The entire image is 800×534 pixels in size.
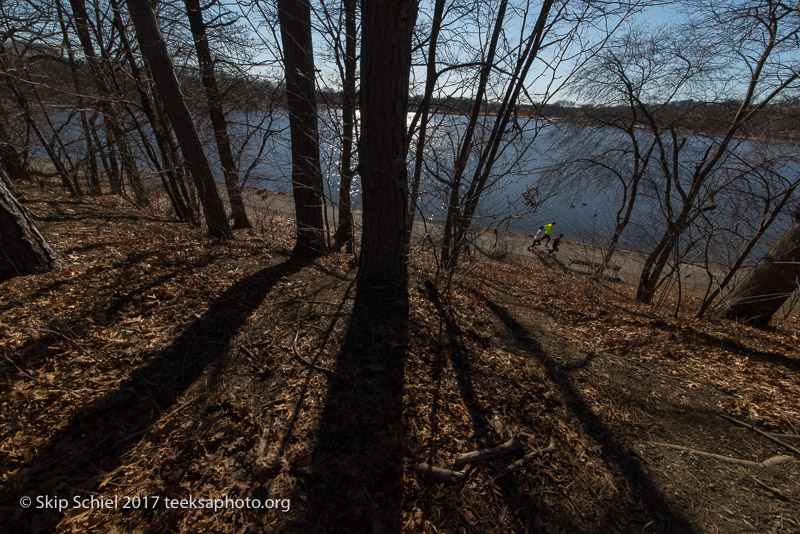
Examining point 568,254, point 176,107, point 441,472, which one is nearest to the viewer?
point 441,472

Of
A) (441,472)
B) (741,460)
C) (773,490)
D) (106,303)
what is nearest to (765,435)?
(741,460)

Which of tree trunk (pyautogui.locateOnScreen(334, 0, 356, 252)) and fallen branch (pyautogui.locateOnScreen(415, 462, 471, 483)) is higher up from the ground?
tree trunk (pyautogui.locateOnScreen(334, 0, 356, 252))

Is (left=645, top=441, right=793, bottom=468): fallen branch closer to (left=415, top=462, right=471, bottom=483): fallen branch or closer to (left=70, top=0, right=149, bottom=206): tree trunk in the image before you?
(left=415, top=462, right=471, bottom=483): fallen branch

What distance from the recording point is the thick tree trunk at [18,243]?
301 centimetres

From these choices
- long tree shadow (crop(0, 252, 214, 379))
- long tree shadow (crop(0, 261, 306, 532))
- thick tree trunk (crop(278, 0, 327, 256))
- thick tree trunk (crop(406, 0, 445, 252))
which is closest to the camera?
long tree shadow (crop(0, 261, 306, 532))

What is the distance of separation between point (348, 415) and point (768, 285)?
25.9 feet

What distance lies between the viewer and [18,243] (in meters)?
3.11

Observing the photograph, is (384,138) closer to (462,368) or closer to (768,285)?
(462,368)

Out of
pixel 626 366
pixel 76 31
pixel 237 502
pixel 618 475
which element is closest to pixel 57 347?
pixel 237 502

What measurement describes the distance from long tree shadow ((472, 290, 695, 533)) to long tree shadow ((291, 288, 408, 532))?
1.43 m

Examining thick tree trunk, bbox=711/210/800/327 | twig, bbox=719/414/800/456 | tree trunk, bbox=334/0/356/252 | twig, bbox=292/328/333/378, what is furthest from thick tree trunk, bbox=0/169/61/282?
thick tree trunk, bbox=711/210/800/327

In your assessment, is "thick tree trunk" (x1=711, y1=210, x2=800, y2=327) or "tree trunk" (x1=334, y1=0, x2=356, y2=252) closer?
"tree trunk" (x1=334, y1=0, x2=356, y2=252)

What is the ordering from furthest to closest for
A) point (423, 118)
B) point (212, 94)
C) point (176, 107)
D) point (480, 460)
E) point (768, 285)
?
point (212, 94) < point (768, 285) < point (176, 107) < point (423, 118) < point (480, 460)

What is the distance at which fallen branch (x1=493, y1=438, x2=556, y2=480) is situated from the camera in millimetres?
2027
